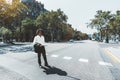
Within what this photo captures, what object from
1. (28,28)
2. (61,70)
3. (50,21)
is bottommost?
(61,70)

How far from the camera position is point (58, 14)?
329 ft

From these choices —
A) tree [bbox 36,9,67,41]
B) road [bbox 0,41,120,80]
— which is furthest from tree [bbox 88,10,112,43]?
road [bbox 0,41,120,80]

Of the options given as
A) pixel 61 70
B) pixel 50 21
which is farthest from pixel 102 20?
pixel 61 70

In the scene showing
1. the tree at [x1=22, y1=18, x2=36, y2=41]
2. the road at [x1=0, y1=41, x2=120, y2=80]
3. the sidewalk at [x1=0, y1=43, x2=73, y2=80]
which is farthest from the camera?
the tree at [x1=22, y1=18, x2=36, y2=41]

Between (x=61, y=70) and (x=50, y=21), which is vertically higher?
(x=50, y=21)

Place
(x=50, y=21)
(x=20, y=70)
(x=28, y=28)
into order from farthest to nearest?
1. (x=50, y=21)
2. (x=28, y=28)
3. (x=20, y=70)

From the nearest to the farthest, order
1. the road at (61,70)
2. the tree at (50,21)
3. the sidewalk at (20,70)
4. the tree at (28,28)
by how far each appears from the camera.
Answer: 1. the sidewalk at (20,70)
2. the road at (61,70)
3. the tree at (28,28)
4. the tree at (50,21)

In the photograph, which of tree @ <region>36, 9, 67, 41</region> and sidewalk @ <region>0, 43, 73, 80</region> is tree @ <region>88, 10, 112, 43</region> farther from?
sidewalk @ <region>0, 43, 73, 80</region>

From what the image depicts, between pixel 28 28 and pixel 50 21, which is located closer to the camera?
pixel 28 28

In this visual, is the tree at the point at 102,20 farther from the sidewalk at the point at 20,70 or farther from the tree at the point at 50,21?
the sidewalk at the point at 20,70

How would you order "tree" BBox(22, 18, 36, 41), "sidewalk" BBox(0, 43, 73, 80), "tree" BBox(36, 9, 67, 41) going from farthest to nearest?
"tree" BBox(36, 9, 67, 41) → "tree" BBox(22, 18, 36, 41) → "sidewalk" BBox(0, 43, 73, 80)

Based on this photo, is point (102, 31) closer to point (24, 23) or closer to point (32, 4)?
point (24, 23)

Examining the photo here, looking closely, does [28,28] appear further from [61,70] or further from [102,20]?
[61,70]

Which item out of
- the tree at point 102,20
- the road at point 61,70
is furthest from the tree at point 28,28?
the road at point 61,70
